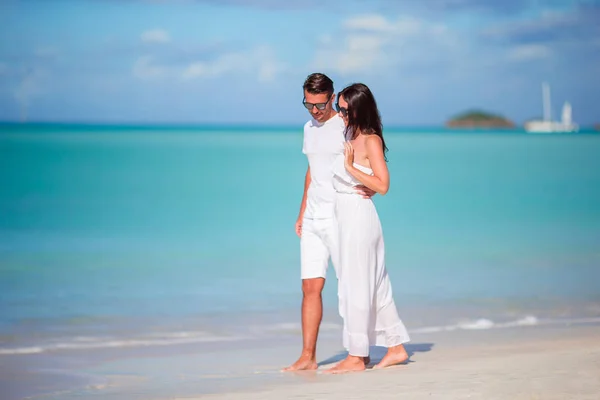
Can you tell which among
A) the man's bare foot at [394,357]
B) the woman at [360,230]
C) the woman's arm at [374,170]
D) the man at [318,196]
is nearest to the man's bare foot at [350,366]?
the woman at [360,230]

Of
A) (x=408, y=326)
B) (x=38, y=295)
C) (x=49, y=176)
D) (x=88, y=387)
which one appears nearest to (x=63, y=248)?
(x=38, y=295)

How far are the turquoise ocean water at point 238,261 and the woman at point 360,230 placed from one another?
1696 millimetres

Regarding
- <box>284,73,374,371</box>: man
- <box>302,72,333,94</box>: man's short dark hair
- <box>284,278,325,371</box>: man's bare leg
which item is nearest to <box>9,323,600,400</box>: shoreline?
<box>284,278,325,371</box>: man's bare leg

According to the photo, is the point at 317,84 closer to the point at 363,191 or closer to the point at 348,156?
the point at 348,156

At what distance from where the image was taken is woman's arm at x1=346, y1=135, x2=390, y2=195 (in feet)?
14.9

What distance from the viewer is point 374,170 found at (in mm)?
4555

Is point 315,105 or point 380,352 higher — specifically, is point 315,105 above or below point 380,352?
above

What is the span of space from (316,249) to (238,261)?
513 cm

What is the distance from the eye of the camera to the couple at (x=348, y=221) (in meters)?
4.58

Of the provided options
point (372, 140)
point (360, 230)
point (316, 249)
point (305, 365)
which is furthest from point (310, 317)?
point (372, 140)

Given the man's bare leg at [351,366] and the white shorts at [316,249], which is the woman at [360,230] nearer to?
the man's bare leg at [351,366]

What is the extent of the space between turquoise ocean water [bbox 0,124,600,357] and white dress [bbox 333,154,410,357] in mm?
1719

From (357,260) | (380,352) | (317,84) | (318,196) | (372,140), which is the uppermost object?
(317,84)

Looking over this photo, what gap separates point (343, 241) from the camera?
466 centimetres
